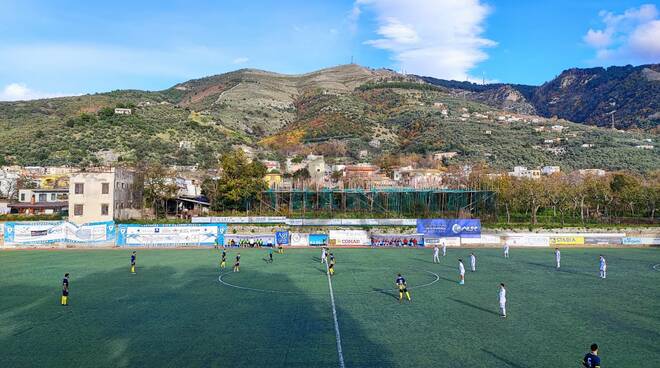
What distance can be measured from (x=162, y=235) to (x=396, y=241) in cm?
2540

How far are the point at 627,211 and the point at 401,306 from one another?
221 ft

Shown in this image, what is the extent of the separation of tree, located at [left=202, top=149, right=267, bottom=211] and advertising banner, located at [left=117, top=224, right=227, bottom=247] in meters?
14.6

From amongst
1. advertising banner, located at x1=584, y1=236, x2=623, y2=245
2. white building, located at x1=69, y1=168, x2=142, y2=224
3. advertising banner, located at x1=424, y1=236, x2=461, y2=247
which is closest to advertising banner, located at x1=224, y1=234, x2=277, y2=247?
white building, located at x1=69, y1=168, x2=142, y2=224

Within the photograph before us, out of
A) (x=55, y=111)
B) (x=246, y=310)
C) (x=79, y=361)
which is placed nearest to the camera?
(x=79, y=361)

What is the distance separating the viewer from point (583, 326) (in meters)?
19.7

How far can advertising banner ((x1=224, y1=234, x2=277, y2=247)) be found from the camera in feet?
172

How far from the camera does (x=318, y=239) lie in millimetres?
53875

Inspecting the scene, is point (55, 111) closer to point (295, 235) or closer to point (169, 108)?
point (169, 108)

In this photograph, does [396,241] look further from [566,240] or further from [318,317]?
[318,317]

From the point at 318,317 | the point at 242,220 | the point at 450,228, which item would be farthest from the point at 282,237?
the point at 318,317

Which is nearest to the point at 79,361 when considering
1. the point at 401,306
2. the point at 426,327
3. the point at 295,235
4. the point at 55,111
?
the point at 426,327

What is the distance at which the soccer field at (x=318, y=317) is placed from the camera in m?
15.8

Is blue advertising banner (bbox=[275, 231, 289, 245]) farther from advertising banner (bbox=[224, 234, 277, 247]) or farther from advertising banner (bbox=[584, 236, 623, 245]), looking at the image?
advertising banner (bbox=[584, 236, 623, 245])

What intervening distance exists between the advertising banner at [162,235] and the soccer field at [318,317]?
13734 mm
